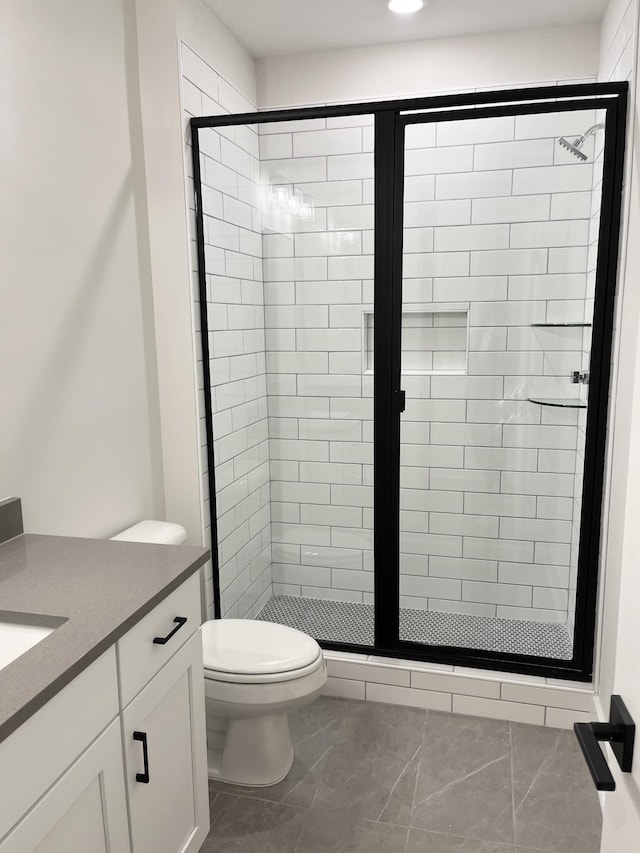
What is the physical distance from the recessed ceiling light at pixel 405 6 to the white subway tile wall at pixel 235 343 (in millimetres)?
664

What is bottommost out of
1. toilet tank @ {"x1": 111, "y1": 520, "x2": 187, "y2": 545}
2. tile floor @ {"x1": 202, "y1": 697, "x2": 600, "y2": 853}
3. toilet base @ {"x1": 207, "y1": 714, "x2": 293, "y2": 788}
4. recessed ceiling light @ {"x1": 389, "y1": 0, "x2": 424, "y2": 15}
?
tile floor @ {"x1": 202, "y1": 697, "x2": 600, "y2": 853}

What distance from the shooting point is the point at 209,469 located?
2.54 metres

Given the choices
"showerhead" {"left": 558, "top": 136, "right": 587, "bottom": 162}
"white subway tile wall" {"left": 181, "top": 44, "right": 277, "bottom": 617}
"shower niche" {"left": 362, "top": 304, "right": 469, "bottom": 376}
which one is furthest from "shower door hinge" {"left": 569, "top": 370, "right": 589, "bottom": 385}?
"white subway tile wall" {"left": 181, "top": 44, "right": 277, "bottom": 617}

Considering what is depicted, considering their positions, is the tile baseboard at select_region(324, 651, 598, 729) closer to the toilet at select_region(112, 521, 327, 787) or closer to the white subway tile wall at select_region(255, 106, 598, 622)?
the white subway tile wall at select_region(255, 106, 598, 622)

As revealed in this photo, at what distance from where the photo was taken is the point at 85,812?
115 centimetres

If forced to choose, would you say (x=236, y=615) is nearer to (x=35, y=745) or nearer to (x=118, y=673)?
(x=118, y=673)

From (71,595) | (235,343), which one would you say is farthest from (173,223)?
(71,595)

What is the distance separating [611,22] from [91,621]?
104 inches

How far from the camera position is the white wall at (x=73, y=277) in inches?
66.7

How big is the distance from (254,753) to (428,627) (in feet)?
2.98

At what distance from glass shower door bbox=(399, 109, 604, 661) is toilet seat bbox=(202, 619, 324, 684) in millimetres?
697

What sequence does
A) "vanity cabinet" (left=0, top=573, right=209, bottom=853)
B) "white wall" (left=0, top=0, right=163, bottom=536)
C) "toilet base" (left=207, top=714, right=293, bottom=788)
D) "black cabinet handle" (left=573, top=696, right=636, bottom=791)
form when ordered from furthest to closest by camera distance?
"toilet base" (left=207, top=714, right=293, bottom=788) < "white wall" (left=0, top=0, right=163, bottom=536) < "vanity cabinet" (left=0, top=573, right=209, bottom=853) < "black cabinet handle" (left=573, top=696, right=636, bottom=791)

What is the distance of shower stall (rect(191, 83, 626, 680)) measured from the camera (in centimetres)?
234

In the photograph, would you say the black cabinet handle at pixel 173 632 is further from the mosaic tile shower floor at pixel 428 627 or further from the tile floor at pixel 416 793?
the mosaic tile shower floor at pixel 428 627
